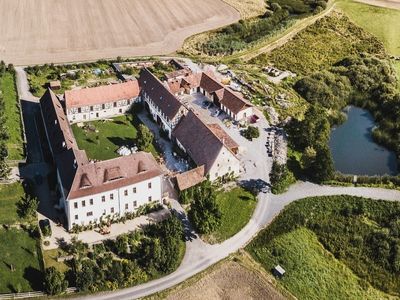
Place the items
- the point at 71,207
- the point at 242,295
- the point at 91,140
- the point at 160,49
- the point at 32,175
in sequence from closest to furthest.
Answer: the point at 242,295, the point at 71,207, the point at 32,175, the point at 91,140, the point at 160,49

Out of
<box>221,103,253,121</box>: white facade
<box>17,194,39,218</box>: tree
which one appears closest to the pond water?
<box>221,103,253,121</box>: white facade

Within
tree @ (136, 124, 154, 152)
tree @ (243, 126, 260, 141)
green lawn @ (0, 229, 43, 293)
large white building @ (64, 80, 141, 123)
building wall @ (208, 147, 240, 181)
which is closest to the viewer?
green lawn @ (0, 229, 43, 293)

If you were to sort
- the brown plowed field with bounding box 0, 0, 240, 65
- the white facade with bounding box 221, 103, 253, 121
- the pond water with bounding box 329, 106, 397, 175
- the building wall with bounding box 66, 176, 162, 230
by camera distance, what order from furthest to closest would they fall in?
1. the brown plowed field with bounding box 0, 0, 240, 65
2. the white facade with bounding box 221, 103, 253, 121
3. the pond water with bounding box 329, 106, 397, 175
4. the building wall with bounding box 66, 176, 162, 230

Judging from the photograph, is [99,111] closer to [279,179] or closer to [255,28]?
[279,179]

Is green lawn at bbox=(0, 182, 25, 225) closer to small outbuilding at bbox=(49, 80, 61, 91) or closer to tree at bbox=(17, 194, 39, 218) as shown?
tree at bbox=(17, 194, 39, 218)

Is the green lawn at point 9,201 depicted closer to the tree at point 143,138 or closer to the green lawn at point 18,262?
the green lawn at point 18,262

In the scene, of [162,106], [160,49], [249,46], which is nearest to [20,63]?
[160,49]

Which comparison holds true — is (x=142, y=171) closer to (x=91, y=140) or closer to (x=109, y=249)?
(x=109, y=249)
